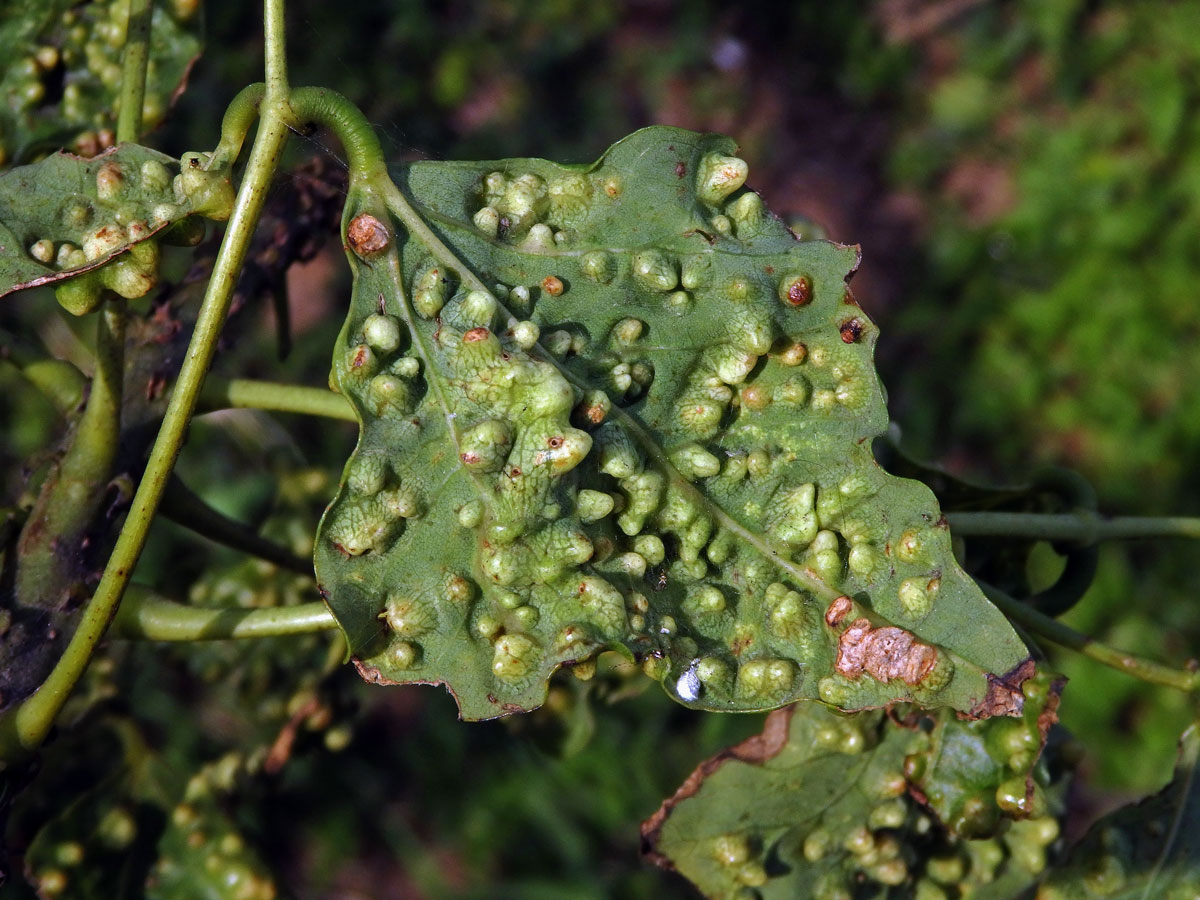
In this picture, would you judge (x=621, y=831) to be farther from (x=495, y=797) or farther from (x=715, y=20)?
(x=715, y=20)

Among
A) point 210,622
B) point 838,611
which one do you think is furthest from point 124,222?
point 838,611

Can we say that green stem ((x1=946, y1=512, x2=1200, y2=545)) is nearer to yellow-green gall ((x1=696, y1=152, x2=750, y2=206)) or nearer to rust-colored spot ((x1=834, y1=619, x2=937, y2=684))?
rust-colored spot ((x1=834, y1=619, x2=937, y2=684))

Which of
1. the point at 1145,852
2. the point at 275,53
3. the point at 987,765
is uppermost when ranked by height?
the point at 275,53

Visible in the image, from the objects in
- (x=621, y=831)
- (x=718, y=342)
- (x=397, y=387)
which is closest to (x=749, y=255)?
(x=718, y=342)

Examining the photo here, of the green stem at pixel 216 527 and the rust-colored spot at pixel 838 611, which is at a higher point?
the rust-colored spot at pixel 838 611

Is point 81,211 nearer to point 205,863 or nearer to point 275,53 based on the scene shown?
point 275,53

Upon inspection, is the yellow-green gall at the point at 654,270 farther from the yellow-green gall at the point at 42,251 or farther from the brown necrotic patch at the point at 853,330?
the yellow-green gall at the point at 42,251

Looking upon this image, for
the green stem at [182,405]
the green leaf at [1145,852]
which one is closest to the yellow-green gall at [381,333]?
the green stem at [182,405]
